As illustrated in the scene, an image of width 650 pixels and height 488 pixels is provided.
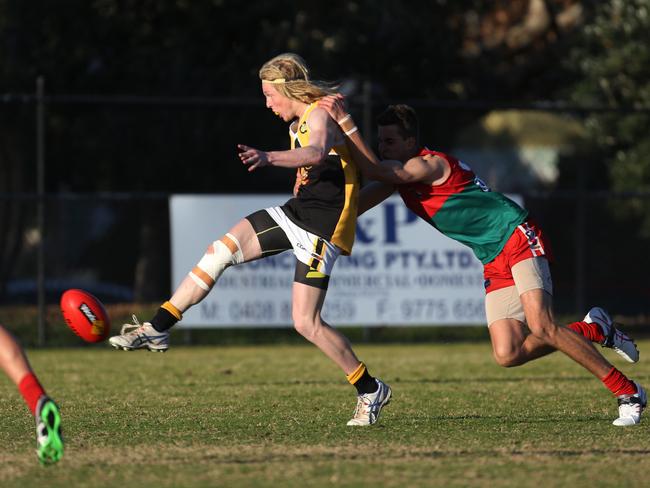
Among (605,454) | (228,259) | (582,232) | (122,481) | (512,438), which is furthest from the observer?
(582,232)

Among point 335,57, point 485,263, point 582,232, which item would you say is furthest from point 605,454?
point 335,57

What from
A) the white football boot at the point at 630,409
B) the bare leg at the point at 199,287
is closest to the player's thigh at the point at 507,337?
the white football boot at the point at 630,409

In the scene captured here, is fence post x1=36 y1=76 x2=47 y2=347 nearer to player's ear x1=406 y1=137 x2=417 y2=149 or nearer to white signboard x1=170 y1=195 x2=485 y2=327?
white signboard x1=170 y1=195 x2=485 y2=327

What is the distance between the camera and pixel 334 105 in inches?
292

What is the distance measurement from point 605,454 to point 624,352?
1953 millimetres

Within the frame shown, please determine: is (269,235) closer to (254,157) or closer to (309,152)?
(309,152)

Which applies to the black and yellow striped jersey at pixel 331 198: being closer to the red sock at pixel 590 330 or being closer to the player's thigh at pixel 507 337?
the player's thigh at pixel 507 337

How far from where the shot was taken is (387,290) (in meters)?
15.2

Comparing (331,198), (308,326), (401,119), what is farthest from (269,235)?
(401,119)

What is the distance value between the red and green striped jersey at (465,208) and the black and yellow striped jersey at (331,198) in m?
0.36

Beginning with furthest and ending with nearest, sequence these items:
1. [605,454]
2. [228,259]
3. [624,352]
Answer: [624,352] → [228,259] → [605,454]

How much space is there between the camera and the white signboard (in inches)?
592

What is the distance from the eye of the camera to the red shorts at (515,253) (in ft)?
25.1

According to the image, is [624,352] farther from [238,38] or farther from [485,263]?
[238,38]
